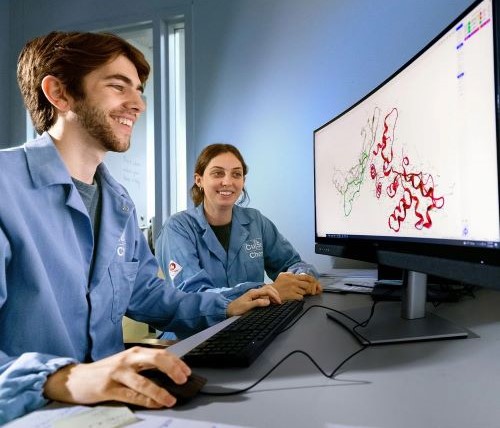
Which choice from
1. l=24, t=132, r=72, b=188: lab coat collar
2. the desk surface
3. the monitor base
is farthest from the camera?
l=24, t=132, r=72, b=188: lab coat collar

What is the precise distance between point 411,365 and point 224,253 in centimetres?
120

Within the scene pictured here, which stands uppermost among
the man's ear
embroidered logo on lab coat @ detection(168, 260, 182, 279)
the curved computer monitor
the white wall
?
the white wall

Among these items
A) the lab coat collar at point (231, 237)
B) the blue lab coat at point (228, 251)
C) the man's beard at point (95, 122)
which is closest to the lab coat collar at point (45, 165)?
the man's beard at point (95, 122)

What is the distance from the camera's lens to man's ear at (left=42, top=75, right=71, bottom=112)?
1.02 meters

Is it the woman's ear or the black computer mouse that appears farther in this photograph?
the woman's ear

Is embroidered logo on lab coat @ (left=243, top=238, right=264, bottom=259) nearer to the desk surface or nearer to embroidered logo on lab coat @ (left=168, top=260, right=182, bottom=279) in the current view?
embroidered logo on lab coat @ (left=168, top=260, right=182, bottom=279)

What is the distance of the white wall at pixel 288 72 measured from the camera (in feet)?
6.07

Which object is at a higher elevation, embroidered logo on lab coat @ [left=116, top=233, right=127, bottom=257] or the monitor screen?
the monitor screen

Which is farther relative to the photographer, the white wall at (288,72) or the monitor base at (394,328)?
the white wall at (288,72)

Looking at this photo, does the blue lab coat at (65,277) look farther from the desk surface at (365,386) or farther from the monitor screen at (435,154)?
the monitor screen at (435,154)

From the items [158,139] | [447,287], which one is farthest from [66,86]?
[158,139]

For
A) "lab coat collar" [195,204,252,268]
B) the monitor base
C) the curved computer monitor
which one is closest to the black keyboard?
the monitor base

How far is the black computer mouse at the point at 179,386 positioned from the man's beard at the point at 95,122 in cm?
69

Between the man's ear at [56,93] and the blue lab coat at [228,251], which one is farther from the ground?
the man's ear at [56,93]
